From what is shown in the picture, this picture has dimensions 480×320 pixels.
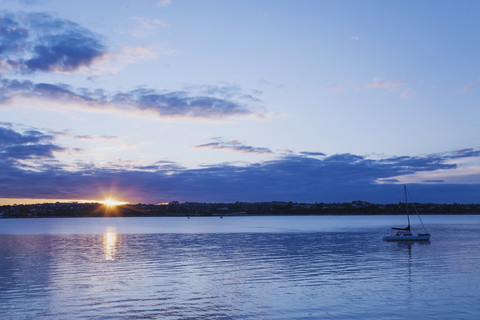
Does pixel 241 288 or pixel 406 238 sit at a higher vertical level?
pixel 241 288

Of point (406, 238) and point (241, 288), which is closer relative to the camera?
point (241, 288)

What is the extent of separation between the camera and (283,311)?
2928cm

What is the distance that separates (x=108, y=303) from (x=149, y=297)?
3.27 meters

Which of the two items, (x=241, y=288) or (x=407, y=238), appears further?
(x=407, y=238)

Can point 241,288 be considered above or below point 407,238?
above

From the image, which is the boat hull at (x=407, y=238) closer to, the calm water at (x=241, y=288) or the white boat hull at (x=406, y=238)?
the white boat hull at (x=406, y=238)

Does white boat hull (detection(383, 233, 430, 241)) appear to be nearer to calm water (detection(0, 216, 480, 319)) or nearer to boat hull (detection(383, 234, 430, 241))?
boat hull (detection(383, 234, 430, 241))

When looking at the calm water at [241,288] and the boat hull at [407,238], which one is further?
the boat hull at [407,238]

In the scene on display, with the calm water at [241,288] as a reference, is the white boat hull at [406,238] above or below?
below

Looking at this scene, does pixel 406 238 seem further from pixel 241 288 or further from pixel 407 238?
pixel 241 288

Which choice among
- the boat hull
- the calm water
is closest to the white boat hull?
the boat hull

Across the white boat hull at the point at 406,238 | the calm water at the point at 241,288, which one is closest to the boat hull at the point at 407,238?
the white boat hull at the point at 406,238

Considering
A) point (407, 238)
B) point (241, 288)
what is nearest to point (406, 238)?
point (407, 238)

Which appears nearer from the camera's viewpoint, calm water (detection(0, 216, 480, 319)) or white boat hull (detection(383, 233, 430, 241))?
calm water (detection(0, 216, 480, 319))
